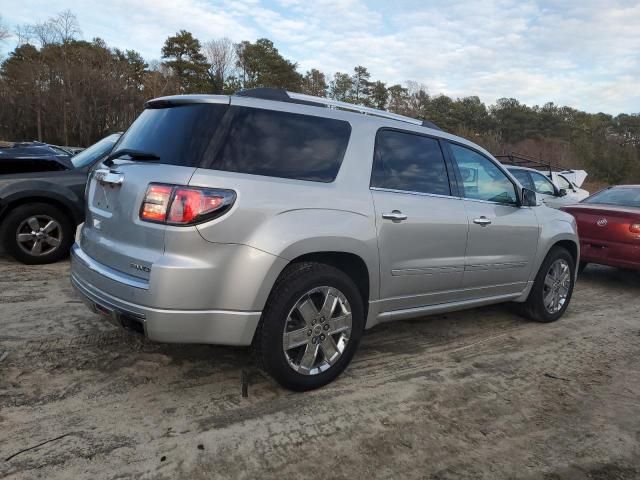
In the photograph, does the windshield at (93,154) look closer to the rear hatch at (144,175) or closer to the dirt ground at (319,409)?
the dirt ground at (319,409)

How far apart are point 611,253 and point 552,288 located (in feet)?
6.99

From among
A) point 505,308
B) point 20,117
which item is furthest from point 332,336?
point 20,117

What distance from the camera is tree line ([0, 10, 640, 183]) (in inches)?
1571

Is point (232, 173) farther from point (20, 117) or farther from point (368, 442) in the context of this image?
point (20, 117)

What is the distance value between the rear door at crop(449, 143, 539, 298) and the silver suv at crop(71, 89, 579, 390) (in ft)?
0.17

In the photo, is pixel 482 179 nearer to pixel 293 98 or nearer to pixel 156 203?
pixel 293 98

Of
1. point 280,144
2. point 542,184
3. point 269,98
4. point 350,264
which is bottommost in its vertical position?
point 350,264

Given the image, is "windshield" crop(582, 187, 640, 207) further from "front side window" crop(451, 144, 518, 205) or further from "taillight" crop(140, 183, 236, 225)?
"taillight" crop(140, 183, 236, 225)

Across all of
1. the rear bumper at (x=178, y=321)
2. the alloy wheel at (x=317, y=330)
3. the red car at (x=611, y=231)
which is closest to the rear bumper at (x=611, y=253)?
the red car at (x=611, y=231)

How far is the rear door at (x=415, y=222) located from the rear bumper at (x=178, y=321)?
110 centimetres

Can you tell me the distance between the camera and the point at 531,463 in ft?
8.86

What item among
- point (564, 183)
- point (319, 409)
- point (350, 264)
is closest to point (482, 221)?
point (350, 264)

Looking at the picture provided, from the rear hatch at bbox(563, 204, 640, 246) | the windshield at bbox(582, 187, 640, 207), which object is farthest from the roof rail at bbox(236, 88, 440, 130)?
the windshield at bbox(582, 187, 640, 207)

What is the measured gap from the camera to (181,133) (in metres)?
3.02
